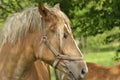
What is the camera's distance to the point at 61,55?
4578 mm

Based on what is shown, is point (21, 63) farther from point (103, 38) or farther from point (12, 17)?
point (103, 38)

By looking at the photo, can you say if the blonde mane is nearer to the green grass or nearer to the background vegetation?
the background vegetation

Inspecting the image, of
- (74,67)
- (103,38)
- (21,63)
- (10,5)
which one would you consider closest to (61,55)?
(74,67)

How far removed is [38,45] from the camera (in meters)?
4.61

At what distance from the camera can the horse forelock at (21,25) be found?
184 inches

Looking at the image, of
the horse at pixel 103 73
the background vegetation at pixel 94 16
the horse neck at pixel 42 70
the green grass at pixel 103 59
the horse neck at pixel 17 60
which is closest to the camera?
the horse neck at pixel 17 60

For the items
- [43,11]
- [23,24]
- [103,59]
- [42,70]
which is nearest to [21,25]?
[23,24]

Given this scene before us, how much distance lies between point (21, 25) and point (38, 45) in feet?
0.98

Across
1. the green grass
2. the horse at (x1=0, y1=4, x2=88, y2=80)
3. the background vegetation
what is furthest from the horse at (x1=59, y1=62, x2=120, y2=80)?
the green grass

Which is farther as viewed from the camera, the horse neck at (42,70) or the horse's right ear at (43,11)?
the horse neck at (42,70)

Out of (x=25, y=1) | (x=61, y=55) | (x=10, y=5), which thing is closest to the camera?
(x=61, y=55)

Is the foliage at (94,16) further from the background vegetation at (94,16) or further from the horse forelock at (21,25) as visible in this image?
the horse forelock at (21,25)

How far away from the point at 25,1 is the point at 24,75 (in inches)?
361

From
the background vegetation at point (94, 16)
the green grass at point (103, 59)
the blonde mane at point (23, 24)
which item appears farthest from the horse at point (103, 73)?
the green grass at point (103, 59)
